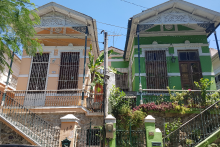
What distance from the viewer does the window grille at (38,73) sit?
12242 mm

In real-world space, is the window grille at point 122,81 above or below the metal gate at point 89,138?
above

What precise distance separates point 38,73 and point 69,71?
192cm

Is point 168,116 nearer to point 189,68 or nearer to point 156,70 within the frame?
point 156,70

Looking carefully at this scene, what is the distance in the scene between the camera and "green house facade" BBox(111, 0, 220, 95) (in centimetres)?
1220

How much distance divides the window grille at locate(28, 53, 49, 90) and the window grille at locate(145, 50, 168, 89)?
21.0 feet

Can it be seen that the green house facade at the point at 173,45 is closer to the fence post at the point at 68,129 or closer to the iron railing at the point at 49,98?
the iron railing at the point at 49,98

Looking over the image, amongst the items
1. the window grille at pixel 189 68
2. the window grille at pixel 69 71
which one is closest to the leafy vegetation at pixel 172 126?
the window grille at pixel 189 68

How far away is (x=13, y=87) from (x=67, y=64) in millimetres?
6275

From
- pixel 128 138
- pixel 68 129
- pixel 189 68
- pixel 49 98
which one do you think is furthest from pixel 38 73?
pixel 189 68

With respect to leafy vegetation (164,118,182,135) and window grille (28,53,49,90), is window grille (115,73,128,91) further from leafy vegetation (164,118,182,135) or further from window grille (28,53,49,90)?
leafy vegetation (164,118,182,135)

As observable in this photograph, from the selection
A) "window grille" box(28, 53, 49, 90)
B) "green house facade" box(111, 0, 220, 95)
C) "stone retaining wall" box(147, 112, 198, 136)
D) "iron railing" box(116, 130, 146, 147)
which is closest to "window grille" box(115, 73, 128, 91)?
"green house facade" box(111, 0, 220, 95)

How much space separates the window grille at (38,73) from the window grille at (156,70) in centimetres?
641

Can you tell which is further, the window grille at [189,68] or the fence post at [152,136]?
the window grille at [189,68]

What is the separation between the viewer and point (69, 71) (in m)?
12.5
